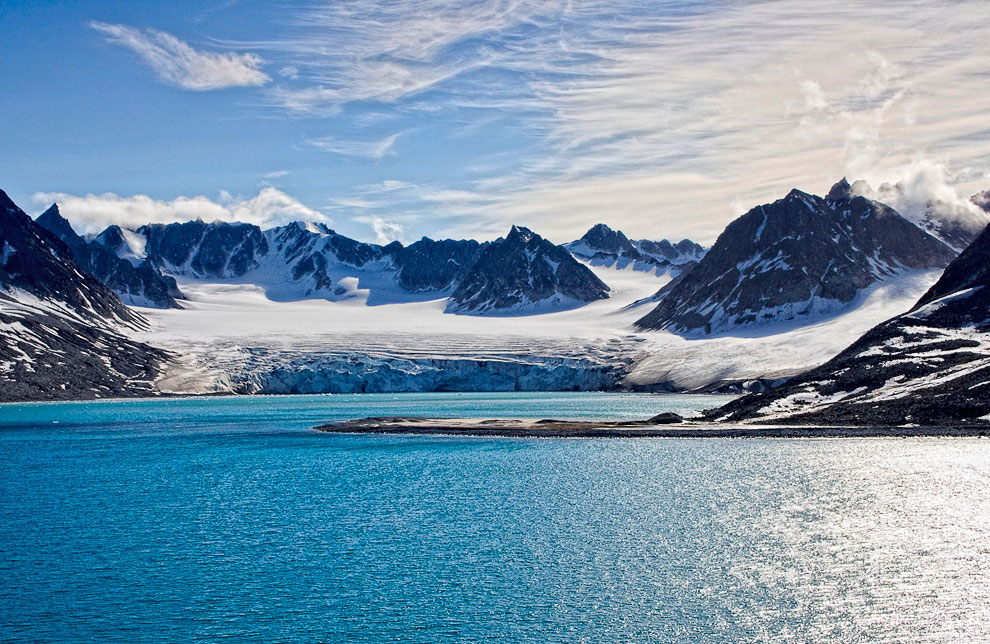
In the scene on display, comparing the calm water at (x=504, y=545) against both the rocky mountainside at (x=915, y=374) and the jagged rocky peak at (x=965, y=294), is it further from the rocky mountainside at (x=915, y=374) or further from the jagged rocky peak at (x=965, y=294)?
the jagged rocky peak at (x=965, y=294)

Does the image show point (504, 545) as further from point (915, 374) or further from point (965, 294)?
point (965, 294)

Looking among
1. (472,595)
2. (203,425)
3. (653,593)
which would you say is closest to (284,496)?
(472,595)

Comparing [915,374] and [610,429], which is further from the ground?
[915,374]

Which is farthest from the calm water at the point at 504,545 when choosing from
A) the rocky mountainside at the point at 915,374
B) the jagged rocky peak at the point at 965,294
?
the jagged rocky peak at the point at 965,294

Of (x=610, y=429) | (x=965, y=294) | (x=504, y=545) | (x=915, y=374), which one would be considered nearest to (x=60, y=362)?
(x=610, y=429)

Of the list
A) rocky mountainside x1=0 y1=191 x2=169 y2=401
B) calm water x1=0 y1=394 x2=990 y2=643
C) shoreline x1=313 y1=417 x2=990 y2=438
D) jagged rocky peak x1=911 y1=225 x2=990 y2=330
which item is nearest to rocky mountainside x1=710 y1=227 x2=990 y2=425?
jagged rocky peak x1=911 y1=225 x2=990 y2=330

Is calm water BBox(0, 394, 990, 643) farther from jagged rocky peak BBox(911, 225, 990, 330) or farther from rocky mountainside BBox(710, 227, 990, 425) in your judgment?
jagged rocky peak BBox(911, 225, 990, 330)
